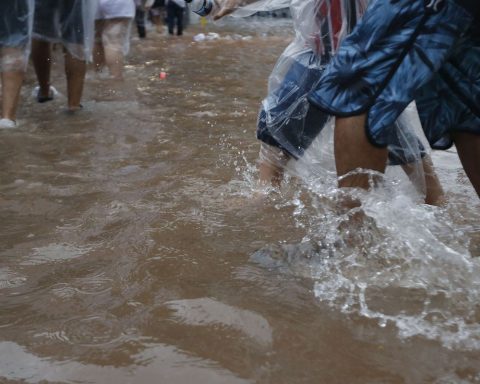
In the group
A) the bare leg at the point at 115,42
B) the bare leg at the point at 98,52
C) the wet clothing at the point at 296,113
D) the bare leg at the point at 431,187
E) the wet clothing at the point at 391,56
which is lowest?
the bare leg at the point at 98,52

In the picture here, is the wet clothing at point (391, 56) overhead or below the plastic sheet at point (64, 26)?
overhead

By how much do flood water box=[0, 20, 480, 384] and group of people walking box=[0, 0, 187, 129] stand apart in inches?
37.1

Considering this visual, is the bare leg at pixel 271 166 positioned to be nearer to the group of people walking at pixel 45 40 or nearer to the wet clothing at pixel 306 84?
the wet clothing at pixel 306 84

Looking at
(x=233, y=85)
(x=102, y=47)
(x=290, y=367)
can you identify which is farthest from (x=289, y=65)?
(x=102, y=47)

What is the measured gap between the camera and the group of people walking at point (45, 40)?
4305 mm

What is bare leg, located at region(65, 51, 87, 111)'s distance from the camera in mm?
4789

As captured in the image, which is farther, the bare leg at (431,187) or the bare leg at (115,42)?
the bare leg at (115,42)

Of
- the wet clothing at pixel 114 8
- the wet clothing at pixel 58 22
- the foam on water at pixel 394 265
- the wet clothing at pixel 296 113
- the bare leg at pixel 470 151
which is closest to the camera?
the foam on water at pixel 394 265

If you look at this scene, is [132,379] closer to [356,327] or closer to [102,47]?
[356,327]

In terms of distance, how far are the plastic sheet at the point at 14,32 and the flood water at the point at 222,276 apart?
3.26ft

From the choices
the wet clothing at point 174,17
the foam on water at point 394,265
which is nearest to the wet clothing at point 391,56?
the foam on water at point 394,265

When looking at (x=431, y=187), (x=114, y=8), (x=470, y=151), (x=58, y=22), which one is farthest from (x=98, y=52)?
(x=470, y=151)

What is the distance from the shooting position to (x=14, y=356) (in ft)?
5.32

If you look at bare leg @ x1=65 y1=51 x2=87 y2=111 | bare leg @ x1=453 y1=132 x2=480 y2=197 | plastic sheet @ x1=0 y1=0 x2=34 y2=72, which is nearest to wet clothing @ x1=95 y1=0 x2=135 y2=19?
bare leg @ x1=65 y1=51 x2=87 y2=111
